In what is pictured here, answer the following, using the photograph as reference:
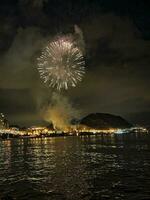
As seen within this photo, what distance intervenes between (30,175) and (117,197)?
2509 cm

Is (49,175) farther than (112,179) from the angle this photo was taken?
Yes

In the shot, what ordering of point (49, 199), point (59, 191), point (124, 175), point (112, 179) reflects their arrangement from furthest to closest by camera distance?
point (124, 175) → point (112, 179) → point (59, 191) → point (49, 199)

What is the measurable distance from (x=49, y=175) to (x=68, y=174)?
315cm

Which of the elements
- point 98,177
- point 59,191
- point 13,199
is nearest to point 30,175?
point 98,177

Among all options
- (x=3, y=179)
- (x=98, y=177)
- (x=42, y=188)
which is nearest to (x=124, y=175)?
(x=98, y=177)

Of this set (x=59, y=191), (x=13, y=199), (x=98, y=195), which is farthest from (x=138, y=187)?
(x=13, y=199)

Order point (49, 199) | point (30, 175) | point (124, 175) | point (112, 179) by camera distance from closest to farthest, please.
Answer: point (49, 199) < point (112, 179) < point (124, 175) < point (30, 175)

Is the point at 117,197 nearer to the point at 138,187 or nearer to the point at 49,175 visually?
the point at 138,187

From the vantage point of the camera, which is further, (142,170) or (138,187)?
(142,170)

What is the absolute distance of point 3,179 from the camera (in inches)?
2210

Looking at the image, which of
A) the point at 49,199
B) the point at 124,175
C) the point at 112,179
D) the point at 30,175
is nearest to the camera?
the point at 49,199

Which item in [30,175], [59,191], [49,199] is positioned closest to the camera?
[49,199]

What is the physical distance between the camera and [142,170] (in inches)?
2399

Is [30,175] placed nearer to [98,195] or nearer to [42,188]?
[42,188]
